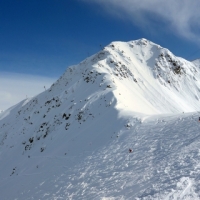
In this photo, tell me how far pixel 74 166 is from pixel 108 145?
3481mm

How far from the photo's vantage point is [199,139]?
13742 mm

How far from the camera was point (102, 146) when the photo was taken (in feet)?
58.4

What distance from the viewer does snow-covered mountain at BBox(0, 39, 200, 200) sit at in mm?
10797

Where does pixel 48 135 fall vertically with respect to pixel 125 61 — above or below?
below

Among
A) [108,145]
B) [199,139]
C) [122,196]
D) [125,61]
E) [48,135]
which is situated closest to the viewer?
[122,196]

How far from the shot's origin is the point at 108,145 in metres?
17.6

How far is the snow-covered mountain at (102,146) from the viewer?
1080 cm

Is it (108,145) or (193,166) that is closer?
(193,166)

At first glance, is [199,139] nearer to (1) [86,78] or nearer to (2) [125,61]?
(1) [86,78]

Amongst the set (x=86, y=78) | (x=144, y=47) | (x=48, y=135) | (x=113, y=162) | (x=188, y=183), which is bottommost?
(x=188, y=183)

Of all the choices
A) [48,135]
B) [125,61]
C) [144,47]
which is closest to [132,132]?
[48,135]

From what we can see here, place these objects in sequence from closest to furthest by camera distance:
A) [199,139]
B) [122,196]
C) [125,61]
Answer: [122,196] < [199,139] < [125,61]

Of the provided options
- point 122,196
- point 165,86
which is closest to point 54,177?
point 122,196

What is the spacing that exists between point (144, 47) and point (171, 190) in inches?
1952
